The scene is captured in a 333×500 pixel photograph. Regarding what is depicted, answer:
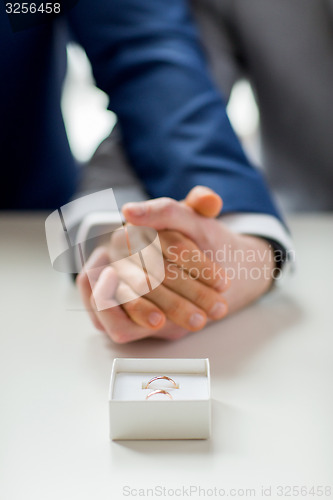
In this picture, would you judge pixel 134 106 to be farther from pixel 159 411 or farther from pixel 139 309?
pixel 159 411

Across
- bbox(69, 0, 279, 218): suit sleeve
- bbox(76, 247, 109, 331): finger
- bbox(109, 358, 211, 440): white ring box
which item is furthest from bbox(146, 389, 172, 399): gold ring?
bbox(69, 0, 279, 218): suit sleeve

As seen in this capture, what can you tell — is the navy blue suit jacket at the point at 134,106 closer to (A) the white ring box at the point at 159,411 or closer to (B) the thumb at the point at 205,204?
(B) the thumb at the point at 205,204

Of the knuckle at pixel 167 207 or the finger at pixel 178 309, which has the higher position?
the knuckle at pixel 167 207

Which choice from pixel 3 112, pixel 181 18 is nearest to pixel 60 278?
Answer: pixel 3 112

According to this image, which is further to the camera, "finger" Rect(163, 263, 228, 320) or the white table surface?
"finger" Rect(163, 263, 228, 320)

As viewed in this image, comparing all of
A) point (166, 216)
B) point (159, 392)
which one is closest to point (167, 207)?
point (166, 216)

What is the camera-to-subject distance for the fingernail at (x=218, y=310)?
0.45 metres

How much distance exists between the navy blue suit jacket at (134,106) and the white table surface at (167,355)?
13 cm

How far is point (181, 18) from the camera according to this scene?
670mm

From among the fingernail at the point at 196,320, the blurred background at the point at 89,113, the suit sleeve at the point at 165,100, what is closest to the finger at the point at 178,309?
the fingernail at the point at 196,320

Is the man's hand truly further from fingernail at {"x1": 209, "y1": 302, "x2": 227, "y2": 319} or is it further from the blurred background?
the blurred background

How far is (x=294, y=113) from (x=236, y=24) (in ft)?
0.48

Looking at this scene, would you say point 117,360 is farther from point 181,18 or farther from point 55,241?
point 181,18

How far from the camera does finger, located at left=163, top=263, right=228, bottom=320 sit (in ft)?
1.46
